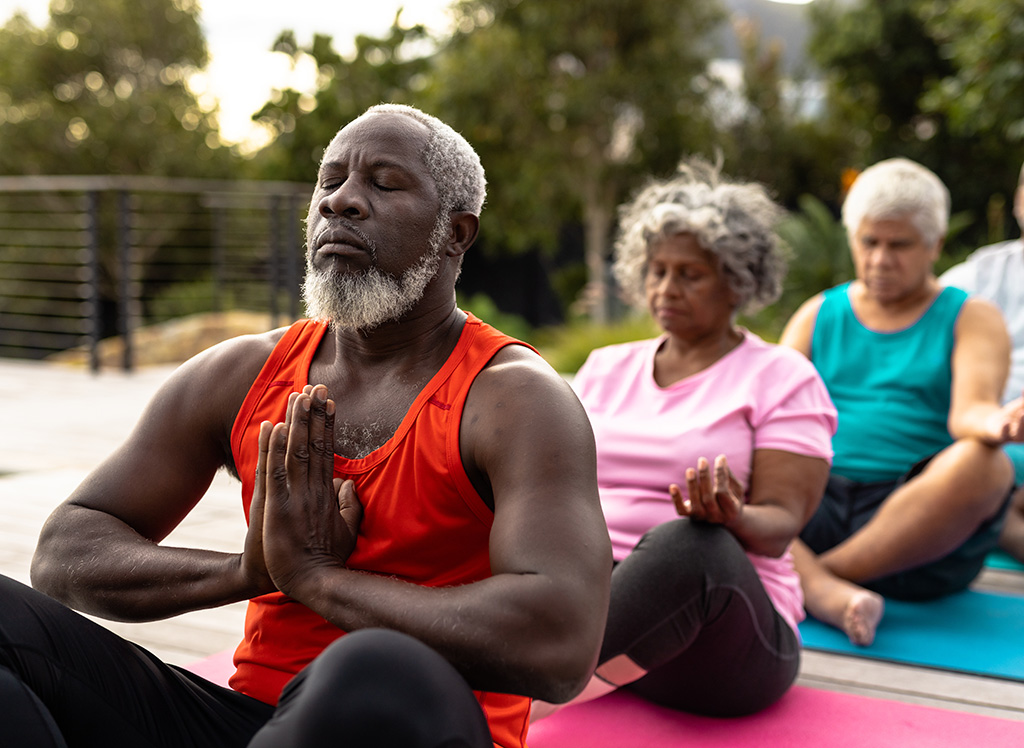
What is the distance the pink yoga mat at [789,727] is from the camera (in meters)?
1.72

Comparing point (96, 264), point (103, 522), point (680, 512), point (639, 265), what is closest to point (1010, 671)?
point (680, 512)

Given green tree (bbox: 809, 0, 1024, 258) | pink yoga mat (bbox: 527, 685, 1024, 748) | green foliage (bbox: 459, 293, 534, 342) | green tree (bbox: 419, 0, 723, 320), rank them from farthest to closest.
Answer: green tree (bbox: 809, 0, 1024, 258)
green foliage (bbox: 459, 293, 534, 342)
green tree (bbox: 419, 0, 723, 320)
pink yoga mat (bbox: 527, 685, 1024, 748)

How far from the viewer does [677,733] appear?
1.77 m

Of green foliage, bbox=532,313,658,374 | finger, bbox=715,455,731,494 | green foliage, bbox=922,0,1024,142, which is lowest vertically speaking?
green foliage, bbox=532,313,658,374

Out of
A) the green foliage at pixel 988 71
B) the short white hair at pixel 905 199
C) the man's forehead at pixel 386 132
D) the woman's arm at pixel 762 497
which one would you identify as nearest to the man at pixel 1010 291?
the short white hair at pixel 905 199

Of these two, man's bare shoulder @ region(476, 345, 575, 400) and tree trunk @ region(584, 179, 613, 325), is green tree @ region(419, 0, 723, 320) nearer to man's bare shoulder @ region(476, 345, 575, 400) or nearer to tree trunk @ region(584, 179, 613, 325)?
tree trunk @ region(584, 179, 613, 325)

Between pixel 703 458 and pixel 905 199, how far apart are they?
114 centimetres

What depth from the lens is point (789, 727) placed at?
5.85 ft

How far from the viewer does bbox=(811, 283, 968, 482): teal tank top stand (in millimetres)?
2530

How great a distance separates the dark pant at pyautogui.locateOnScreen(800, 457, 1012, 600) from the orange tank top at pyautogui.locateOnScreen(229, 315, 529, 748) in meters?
1.49

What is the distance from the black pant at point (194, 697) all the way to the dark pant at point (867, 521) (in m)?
1.74

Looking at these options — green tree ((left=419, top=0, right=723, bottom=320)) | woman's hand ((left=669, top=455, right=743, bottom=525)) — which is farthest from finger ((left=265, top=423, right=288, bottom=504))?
green tree ((left=419, top=0, right=723, bottom=320))

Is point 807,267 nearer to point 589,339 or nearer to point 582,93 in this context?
point 589,339

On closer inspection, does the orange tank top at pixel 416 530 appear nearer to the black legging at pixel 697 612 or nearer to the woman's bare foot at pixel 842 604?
the black legging at pixel 697 612
